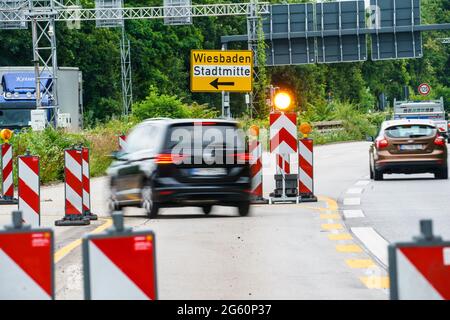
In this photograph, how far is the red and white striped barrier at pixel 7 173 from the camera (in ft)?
78.1

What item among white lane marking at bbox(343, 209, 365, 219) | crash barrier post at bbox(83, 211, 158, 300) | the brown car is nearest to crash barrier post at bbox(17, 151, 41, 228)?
white lane marking at bbox(343, 209, 365, 219)

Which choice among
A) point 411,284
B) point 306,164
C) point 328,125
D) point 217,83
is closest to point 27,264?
point 411,284

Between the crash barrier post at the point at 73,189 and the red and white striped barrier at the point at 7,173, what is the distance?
629 cm

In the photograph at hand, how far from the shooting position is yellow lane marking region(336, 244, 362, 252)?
13.2 meters

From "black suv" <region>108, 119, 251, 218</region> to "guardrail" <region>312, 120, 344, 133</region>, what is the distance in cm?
4793

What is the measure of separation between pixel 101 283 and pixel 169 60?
8874 centimetres

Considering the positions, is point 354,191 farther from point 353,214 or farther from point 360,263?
point 360,263

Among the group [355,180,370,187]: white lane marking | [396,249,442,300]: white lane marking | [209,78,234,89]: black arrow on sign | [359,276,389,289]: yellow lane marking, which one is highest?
[209,78,234,89]: black arrow on sign

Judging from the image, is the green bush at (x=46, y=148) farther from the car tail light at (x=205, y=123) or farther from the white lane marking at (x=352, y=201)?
the car tail light at (x=205, y=123)

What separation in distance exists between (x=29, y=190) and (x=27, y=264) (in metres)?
10.2

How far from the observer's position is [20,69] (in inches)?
2061

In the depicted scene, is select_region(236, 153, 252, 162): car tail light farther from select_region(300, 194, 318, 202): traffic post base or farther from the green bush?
the green bush

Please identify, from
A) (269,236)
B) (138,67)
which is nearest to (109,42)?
(138,67)
